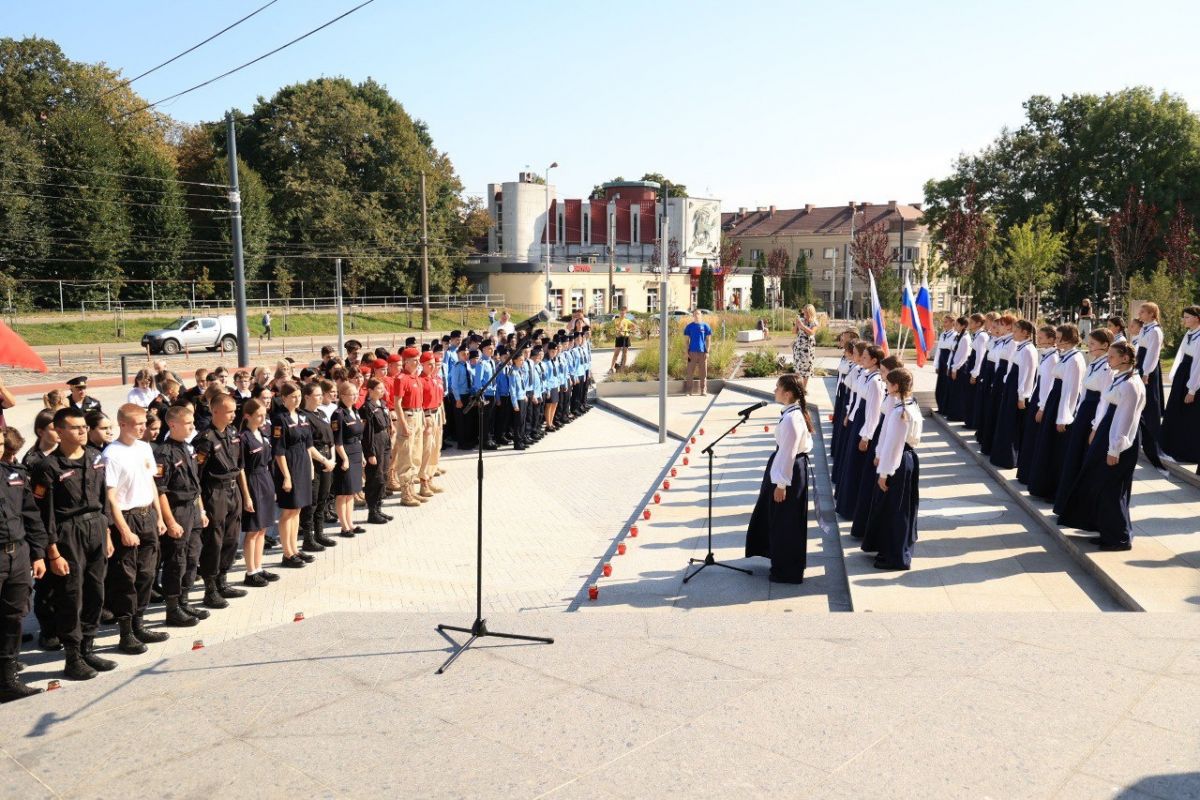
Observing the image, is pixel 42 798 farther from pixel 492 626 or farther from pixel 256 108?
pixel 256 108

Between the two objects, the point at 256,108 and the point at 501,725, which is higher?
the point at 256,108

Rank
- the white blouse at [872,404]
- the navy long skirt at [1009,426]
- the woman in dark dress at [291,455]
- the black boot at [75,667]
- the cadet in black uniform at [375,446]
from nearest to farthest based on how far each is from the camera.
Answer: the black boot at [75,667] → the woman in dark dress at [291,455] → the white blouse at [872,404] → the cadet in black uniform at [375,446] → the navy long skirt at [1009,426]

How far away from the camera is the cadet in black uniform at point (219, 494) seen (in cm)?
771

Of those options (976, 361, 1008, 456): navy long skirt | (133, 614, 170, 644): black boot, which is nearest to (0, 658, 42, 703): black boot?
(133, 614, 170, 644): black boot

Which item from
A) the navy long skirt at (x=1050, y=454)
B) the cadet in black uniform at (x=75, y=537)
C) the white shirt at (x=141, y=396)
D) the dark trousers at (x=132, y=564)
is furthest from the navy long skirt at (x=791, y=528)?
the white shirt at (x=141, y=396)

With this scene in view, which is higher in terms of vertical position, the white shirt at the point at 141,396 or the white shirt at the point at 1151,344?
the white shirt at the point at 1151,344

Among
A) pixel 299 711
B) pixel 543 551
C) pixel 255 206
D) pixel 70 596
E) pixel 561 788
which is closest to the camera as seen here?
pixel 561 788

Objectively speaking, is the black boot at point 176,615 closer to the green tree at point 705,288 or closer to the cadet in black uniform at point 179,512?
the cadet in black uniform at point 179,512

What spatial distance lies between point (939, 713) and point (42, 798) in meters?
4.63

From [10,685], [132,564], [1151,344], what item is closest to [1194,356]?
[1151,344]

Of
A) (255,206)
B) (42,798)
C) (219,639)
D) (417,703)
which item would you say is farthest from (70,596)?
(255,206)

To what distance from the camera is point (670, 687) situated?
17.8 ft

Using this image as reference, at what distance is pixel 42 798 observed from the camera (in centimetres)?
443

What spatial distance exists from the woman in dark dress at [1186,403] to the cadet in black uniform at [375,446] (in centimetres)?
926
